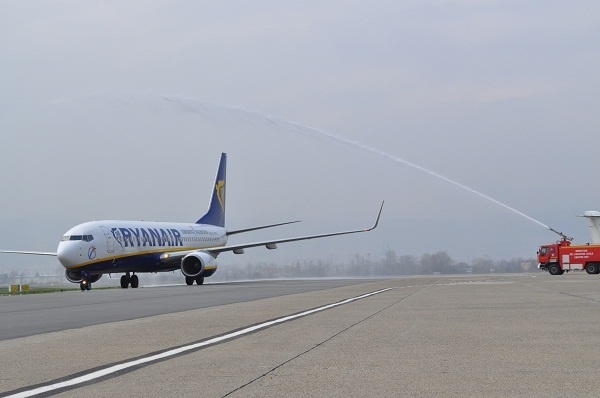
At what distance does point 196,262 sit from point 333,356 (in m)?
40.1

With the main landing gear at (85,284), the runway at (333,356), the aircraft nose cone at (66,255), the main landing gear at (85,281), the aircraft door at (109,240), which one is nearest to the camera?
the runway at (333,356)

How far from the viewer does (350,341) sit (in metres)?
12.4

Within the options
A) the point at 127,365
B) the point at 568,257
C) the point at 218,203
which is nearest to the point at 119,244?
the point at 218,203

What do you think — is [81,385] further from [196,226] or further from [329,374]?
[196,226]

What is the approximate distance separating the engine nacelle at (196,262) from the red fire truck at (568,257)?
2612cm

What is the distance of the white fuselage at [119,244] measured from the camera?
44.0 metres

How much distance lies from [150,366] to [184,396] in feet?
7.59

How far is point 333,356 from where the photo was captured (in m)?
10.5

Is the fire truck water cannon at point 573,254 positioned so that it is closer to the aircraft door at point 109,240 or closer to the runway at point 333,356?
the aircraft door at point 109,240

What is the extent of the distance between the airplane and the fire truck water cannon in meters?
13.1

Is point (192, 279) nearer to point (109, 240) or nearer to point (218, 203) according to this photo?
point (109, 240)

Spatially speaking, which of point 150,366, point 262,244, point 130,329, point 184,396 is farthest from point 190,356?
point 262,244

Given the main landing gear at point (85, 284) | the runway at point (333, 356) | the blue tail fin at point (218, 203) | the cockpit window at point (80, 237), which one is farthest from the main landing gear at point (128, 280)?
the runway at point (333, 356)

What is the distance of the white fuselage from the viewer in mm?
44000
